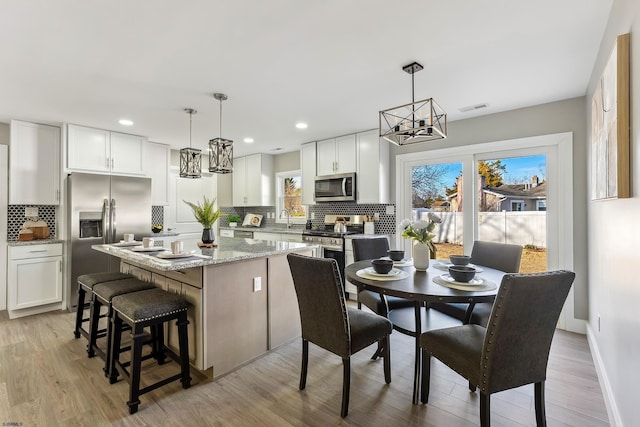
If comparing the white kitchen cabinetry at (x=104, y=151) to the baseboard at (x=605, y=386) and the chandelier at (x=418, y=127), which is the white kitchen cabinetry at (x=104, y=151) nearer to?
the chandelier at (x=418, y=127)

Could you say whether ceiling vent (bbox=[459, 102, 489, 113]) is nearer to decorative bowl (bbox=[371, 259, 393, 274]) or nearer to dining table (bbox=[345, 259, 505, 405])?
dining table (bbox=[345, 259, 505, 405])

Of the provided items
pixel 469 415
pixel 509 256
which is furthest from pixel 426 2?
pixel 469 415

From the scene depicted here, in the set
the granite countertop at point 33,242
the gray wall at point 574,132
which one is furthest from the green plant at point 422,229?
the granite countertop at point 33,242

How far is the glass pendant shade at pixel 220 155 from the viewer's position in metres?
2.90

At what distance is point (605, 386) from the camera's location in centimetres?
197

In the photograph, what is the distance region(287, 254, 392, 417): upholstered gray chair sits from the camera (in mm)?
1804

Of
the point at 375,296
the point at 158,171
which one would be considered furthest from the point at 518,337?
the point at 158,171

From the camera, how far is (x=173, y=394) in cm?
207

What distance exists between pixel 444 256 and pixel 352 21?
3141 millimetres

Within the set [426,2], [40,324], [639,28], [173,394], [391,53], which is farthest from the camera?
[40,324]

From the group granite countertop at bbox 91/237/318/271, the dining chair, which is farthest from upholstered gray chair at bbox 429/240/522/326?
granite countertop at bbox 91/237/318/271

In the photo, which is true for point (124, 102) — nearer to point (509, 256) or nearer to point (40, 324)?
point (40, 324)

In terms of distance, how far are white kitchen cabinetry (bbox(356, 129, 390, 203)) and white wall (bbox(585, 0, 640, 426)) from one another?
91.3 inches

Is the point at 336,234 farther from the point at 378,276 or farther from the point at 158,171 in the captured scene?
the point at 158,171
